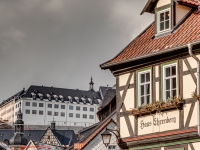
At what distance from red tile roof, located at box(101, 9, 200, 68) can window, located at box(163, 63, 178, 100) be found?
30.0 inches

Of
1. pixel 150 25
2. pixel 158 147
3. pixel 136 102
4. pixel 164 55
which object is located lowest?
pixel 158 147

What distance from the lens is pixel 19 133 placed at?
14400 cm

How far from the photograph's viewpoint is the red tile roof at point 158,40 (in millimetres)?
26186

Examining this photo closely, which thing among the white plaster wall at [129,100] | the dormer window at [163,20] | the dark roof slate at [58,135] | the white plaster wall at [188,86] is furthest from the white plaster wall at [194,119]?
the dark roof slate at [58,135]

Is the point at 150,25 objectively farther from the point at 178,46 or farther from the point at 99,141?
the point at 99,141

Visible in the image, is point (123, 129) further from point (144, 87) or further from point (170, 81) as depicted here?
point (170, 81)

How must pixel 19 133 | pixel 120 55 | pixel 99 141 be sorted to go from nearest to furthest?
pixel 120 55
pixel 99 141
pixel 19 133

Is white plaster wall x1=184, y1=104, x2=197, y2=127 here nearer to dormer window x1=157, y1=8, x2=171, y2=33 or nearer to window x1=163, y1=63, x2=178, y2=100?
window x1=163, y1=63, x2=178, y2=100

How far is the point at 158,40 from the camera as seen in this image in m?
27.9

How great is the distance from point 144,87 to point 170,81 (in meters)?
1.56

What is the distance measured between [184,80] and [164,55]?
151cm

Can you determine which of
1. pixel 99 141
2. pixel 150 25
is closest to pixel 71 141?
pixel 99 141

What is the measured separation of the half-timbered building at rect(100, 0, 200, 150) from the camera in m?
25.2

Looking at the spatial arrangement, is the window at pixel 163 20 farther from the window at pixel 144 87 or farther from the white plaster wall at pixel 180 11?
the window at pixel 144 87
